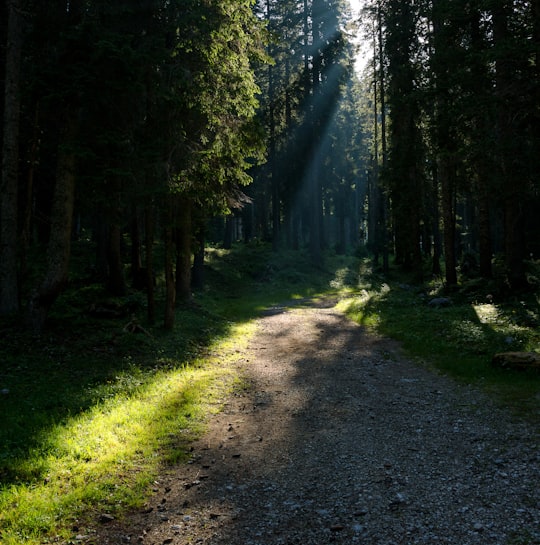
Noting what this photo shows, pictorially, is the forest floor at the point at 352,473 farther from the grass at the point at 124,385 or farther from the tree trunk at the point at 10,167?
the tree trunk at the point at 10,167

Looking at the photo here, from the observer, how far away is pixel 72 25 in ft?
36.0

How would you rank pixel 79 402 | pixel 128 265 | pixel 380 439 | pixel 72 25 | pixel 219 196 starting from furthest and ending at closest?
1. pixel 128 265
2. pixel 219 196
3. pixel 72 25
4. pixel 79 402
5. pixel 380 439

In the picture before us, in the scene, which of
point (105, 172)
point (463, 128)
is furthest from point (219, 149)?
point (463, 128)

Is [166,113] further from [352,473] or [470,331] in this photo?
[352,473]

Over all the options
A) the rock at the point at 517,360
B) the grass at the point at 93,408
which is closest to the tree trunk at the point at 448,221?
the grass at the point at 93,408

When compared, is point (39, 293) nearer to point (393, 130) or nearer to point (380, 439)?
point (380, 439)

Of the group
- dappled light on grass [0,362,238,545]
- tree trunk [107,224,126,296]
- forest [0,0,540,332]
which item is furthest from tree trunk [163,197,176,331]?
dappled light on grass [0,362,238,545]

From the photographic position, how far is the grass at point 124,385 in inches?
195

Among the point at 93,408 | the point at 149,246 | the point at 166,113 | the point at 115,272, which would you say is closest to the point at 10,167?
the point at 149,246

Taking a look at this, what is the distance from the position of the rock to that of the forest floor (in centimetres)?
121

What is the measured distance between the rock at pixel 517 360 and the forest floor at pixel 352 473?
1.21m

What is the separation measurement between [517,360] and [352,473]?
5281 mm

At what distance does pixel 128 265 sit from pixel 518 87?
1951cm

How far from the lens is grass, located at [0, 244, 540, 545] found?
4.96 meters
